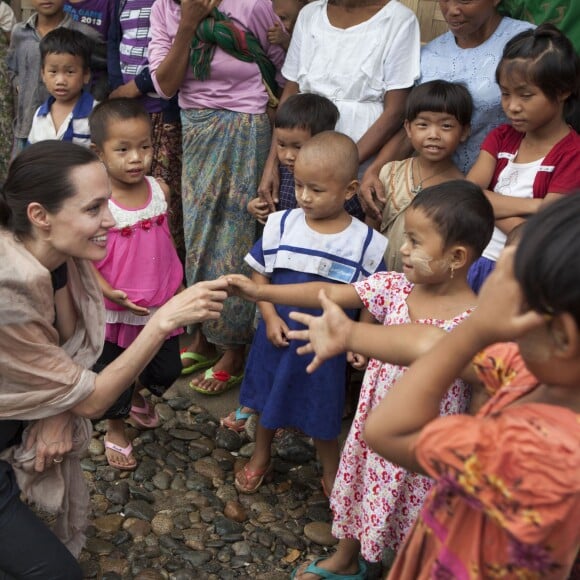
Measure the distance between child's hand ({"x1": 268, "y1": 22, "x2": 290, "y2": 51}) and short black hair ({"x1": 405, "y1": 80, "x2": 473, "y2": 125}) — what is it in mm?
1038

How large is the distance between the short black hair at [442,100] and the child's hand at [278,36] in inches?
40.9

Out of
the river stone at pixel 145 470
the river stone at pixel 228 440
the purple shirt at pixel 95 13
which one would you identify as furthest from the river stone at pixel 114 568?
the purple shirt at pixel 95 13

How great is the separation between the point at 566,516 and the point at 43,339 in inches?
67.1

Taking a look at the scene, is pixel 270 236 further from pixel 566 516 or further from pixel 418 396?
pixel 566 516

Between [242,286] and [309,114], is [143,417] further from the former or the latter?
[309,114]

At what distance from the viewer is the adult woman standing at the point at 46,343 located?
2264 millimetres

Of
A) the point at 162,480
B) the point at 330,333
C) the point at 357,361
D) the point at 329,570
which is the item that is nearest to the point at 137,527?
the point at 162,480

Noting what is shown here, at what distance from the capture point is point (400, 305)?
243 centimetres

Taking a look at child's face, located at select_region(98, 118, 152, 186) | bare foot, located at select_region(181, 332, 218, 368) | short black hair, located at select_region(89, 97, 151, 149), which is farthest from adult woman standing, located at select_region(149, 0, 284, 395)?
child's face, located at select_region(98, 118, 152, 186)

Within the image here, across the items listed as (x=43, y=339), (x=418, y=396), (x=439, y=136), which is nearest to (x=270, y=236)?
(x=439, y=136)

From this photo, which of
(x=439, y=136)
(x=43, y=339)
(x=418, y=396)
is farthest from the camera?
(x=439, y=136)

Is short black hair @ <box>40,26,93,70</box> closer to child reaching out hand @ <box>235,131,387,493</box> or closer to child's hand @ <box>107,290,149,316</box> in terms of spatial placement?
child's hand @ <box>107,290,149,316</box>

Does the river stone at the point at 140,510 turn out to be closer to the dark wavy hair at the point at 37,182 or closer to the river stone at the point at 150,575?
the river stone at the point at 150,575

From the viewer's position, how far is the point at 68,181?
2.38 meters
